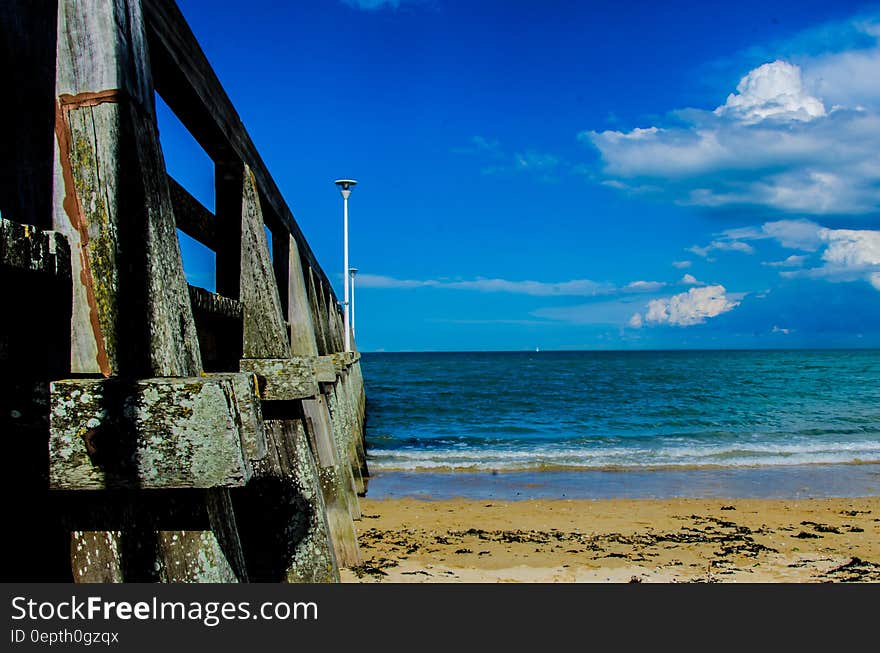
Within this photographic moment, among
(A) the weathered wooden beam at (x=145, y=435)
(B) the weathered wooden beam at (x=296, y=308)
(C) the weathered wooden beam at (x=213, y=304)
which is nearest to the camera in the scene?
(A) the weathered wooden beam at (x=145, y=435)

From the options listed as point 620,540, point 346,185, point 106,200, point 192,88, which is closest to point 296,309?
point 192,88

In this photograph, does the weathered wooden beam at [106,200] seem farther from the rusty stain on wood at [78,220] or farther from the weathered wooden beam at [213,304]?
the weathered wooden beam at [213,304]

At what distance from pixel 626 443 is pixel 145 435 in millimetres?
21418

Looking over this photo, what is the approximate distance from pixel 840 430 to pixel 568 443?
9651 mm

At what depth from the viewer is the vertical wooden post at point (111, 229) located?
5.87ft

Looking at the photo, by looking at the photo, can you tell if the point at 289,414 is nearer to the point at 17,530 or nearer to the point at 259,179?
the point at 259,179

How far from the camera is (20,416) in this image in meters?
1.75

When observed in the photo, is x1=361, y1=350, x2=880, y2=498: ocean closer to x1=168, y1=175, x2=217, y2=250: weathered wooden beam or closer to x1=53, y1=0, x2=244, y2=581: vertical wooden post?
x1=168, y1=175, x2=217, y2=250: weathered wooden beam

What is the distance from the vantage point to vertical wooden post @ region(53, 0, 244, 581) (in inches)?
70.5

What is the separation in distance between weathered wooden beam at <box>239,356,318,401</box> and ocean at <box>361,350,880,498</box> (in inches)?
392

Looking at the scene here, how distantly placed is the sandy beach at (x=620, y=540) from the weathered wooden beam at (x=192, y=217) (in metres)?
3.99

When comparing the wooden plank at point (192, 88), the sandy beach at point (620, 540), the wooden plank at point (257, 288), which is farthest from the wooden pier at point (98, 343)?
the sandy beach at point (620, 540)

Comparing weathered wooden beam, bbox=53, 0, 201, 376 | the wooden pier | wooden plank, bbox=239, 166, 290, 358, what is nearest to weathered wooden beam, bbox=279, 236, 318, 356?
Result: wooden plank, bbox=239, 166, 290, 358
